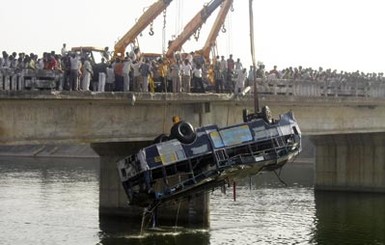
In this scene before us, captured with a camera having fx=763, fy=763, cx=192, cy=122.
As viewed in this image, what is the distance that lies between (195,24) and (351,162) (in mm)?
14863

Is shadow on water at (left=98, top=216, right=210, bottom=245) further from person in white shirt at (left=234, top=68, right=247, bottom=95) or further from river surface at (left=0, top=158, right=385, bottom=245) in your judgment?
person in white shirt at (left=234, top=68, right=247, bottom=95)

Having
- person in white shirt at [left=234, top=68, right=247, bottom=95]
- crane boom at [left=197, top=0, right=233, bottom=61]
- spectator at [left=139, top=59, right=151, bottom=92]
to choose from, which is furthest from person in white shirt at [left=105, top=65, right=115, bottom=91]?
crane boom at [left=197, top=0, right=233, bottom=61]

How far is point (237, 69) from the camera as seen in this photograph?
34.7 metres

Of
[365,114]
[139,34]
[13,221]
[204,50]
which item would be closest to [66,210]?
[13,221]

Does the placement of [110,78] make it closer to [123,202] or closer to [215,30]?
[123,202]

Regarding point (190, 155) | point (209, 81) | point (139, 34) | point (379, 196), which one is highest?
point (139, 34)

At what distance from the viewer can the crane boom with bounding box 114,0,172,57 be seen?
1650 inches

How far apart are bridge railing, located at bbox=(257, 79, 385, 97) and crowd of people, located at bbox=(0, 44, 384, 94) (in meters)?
0.94

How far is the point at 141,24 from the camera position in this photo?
42.3 m

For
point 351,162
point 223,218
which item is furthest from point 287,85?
point 351,162

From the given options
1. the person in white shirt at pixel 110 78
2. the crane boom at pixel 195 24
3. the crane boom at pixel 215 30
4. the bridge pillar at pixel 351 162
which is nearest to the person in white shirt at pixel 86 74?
the person in white shirt at pixel 110 78

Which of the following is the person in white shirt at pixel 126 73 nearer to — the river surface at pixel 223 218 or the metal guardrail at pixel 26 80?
the metal guardrail at pixel 26 80

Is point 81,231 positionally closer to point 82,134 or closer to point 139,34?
point 82,134

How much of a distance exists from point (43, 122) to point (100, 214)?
397 inches
